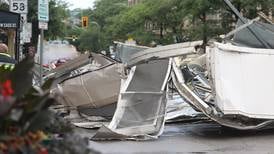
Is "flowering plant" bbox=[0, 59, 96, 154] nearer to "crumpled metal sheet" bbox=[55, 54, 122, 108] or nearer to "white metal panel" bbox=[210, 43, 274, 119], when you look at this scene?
"white metal panel" bbox=[210, 43, 274, 119]

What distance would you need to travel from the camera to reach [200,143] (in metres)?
12.4

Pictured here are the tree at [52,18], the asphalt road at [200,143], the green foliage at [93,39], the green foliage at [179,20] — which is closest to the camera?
the asphalt road at [200,143]

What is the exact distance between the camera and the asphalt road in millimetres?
11336

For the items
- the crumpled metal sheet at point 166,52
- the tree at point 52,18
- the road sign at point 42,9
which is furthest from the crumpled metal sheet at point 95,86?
the tree at point 52,18

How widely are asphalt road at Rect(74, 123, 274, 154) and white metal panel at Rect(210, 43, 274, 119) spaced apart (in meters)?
0.65

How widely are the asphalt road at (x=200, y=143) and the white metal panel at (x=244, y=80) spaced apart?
654mm

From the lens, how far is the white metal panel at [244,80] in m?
12.7

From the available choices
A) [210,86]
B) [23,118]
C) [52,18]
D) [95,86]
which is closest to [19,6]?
[95,86]

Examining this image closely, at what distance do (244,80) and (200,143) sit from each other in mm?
1693

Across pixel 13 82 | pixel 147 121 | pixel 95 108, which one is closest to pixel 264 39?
pixel 147 121

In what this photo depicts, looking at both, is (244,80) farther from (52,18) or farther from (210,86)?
(52,18)

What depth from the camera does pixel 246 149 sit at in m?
11.4

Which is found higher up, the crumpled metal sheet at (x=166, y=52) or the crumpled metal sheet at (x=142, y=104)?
the crumpled metal sheet at (x=166, y=52)

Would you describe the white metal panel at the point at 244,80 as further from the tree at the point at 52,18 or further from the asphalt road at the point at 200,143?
the tree at the point at 52,18
